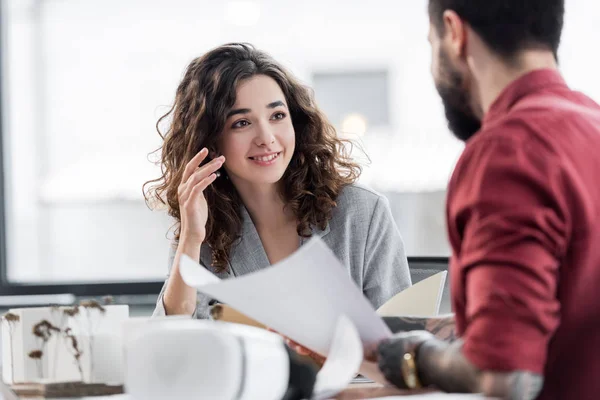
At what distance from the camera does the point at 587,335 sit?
0.96 m

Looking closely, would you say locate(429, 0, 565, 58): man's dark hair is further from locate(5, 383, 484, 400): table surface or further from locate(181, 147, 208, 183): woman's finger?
locate(181, 147, 208, 183): woman's finger

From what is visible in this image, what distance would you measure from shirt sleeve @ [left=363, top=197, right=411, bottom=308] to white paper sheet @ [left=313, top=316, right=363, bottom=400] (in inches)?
42.9

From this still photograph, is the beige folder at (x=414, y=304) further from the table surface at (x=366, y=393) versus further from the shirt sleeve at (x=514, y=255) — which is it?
the shirt sleeve at (x=514, y=255)

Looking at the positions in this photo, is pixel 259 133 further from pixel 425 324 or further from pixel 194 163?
pixel 425 324

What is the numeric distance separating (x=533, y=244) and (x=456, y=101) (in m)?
0.34

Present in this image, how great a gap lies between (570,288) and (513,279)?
0.10m

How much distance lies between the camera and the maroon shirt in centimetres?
88

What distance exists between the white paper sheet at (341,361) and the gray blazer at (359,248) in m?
1.10

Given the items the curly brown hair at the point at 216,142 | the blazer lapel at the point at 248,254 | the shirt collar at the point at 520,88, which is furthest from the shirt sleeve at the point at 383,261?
the shirt collar at the point at 520,88

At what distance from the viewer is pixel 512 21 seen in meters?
1.05

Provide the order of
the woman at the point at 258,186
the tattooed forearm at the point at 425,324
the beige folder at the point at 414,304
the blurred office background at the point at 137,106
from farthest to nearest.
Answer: the blurred office background at the point at 137,106
the woman at the point at 258,186
the beige folder at the point at 414,304
the tattooed forearm at the point at 425,324

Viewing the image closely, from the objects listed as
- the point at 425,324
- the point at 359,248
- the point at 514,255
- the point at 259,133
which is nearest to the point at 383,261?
the point at 359,248

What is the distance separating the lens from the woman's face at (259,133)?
2254 mm

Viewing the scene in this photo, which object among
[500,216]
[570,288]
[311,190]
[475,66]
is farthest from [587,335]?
[311,190]
